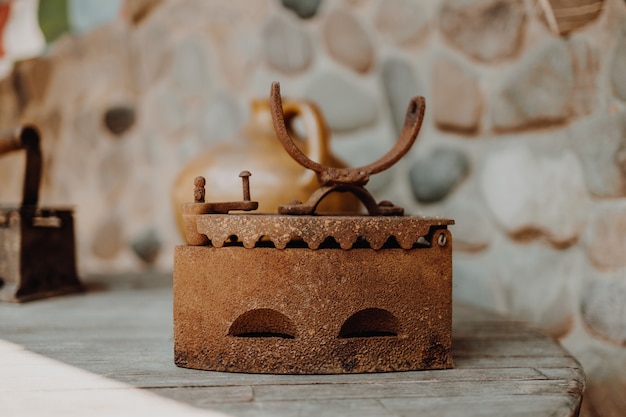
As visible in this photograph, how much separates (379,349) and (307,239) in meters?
0.15

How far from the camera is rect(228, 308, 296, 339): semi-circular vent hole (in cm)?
71

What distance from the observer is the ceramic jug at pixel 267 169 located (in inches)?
43.9

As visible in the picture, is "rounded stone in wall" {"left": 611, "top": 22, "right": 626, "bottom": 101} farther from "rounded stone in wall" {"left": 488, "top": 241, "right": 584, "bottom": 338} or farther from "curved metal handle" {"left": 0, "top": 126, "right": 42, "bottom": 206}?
"curved metal handle" {"left": 0, "top": 126, "right": 42, "bottom": 206}

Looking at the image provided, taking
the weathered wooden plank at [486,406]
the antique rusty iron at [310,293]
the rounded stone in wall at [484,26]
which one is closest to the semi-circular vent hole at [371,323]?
the antique rusty iron at [310,293]

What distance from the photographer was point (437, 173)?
4.55ft

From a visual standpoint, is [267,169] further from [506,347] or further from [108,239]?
[108,239]

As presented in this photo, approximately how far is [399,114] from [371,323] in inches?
32.2

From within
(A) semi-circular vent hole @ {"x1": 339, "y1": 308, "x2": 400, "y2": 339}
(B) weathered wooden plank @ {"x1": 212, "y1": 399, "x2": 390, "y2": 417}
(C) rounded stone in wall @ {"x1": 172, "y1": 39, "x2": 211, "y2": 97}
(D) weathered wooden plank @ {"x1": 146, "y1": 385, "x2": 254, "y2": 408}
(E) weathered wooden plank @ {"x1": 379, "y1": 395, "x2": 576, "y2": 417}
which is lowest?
(E) weathered wooden plank @ {"x1": 379, "y1": 395, "x2": 576, "y2": 417}

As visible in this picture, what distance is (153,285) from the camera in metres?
1.42

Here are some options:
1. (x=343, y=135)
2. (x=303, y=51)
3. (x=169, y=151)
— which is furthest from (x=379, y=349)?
(x=169, y=151)

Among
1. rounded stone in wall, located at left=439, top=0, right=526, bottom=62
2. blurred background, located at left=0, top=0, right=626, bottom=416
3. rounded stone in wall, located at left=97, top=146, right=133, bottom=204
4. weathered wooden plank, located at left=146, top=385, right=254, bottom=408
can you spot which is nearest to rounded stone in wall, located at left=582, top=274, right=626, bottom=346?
blurred background, located at left=0, top=0, right=626, bottom=416

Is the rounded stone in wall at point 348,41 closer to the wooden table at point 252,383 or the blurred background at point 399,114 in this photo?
the blurred background at point 399,114

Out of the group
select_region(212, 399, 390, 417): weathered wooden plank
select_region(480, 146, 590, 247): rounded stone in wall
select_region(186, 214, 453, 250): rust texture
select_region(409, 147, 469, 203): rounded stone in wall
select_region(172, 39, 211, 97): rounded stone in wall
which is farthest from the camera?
select_region(172, 39, 211, 97): rounded stone in wall

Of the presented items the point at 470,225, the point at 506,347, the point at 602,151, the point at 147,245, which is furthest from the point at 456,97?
the point at 147,245
